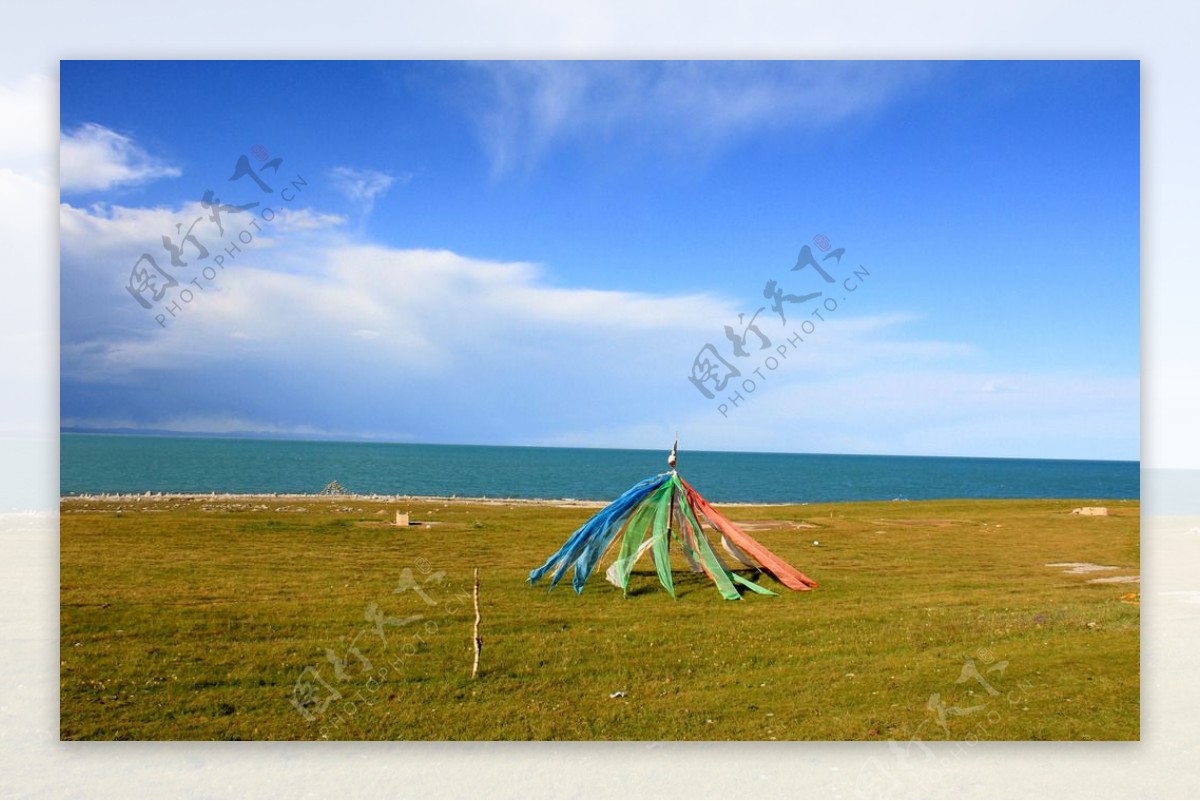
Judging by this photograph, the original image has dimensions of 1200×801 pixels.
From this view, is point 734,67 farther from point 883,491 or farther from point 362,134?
point 883,491

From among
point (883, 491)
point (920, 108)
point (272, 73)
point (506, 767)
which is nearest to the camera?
point (506, 767)

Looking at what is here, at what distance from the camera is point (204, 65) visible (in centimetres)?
965

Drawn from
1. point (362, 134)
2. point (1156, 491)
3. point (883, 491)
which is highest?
point (362, 134)

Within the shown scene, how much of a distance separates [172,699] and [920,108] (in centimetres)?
1099

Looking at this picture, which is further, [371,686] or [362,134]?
[362,134]

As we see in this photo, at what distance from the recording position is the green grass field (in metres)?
8.58

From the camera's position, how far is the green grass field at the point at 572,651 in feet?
28.1

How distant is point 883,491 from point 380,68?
55933 millimetres

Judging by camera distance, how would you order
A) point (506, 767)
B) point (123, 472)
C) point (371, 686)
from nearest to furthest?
point (506, 767), point (371, 686), point (123, 472)

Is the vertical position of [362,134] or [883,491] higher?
[362,134]

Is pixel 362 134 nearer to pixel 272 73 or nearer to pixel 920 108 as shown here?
pixel 272 73

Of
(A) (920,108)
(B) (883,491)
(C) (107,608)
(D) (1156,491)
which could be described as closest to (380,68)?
(A) (920,108)

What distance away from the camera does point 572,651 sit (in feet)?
32.9

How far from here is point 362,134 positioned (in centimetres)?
1075
